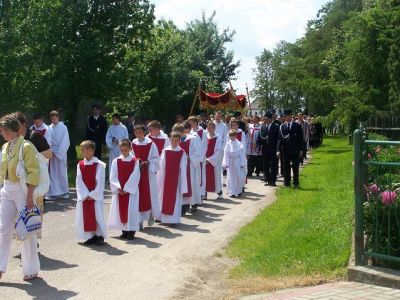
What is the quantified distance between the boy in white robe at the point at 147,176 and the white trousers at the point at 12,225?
3868 millimetres

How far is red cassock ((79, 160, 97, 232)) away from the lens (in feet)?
33.2

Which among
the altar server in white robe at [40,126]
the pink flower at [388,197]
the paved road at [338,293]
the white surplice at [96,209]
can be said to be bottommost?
the paved road at [338,293]

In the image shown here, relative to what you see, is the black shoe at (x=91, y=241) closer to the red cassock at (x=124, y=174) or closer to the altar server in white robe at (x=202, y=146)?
the red cassock at (x=124, y=174)

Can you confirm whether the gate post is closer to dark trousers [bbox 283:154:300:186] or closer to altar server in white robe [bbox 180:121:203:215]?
altar server in white robe [bbox 180:121:203:215]

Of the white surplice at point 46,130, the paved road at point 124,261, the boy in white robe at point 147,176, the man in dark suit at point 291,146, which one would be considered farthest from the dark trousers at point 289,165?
the boy in white robe at point 147,176

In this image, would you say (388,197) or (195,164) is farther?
(195,164)

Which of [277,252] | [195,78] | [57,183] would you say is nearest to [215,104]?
[195,78]

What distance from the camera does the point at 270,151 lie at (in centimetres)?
1916

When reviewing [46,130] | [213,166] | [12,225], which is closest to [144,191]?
[12,225]

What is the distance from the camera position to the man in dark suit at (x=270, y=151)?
1886cm

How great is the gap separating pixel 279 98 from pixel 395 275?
72769 millimetres

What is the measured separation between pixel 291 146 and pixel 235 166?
77.5 inches

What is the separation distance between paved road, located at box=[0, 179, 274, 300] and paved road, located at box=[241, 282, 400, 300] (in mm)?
1236

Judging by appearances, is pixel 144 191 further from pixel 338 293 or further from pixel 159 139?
pixel 338 293
